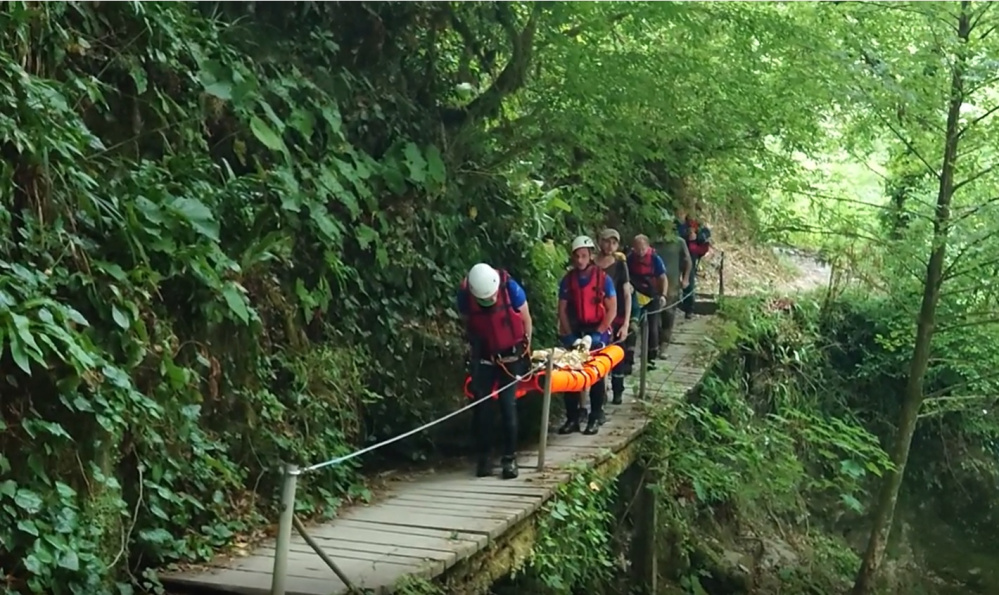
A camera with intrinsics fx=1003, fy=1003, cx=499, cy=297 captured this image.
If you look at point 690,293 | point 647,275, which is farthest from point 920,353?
point 690,293

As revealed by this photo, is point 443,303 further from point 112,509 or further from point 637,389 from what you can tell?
point 112,509

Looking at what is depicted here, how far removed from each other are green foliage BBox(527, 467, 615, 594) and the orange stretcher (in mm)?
780

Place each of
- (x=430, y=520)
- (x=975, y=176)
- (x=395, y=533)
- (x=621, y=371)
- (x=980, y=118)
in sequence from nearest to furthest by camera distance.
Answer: (x=395, y=533) → (x=430, y=520) → (x=980, y=118) → (x=975, y=176) → (x=621, y=371)

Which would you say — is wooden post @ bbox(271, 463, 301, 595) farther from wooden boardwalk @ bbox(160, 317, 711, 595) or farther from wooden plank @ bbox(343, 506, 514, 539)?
wooden plank @ bbox(343, 506, 514, 539)

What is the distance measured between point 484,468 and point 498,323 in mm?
1279

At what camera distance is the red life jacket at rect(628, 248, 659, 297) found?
38.7ft

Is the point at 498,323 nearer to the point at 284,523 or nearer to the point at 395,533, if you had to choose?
the point at 395,533

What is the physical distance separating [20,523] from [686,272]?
34.3 feet

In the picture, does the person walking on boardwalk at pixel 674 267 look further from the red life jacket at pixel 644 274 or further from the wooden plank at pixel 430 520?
the wooden plank at pixel 430 520

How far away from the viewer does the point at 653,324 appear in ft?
40.7

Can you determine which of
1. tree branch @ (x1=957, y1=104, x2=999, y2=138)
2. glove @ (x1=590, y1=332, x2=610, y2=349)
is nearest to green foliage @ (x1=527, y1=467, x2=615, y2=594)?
glove @ (x1=590, y1=332, x2=610, y2=349)

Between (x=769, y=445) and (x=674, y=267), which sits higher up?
(x=674, y=267)

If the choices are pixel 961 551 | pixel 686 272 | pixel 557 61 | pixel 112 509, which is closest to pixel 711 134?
pixel 557 61

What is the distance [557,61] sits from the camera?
362 inches
